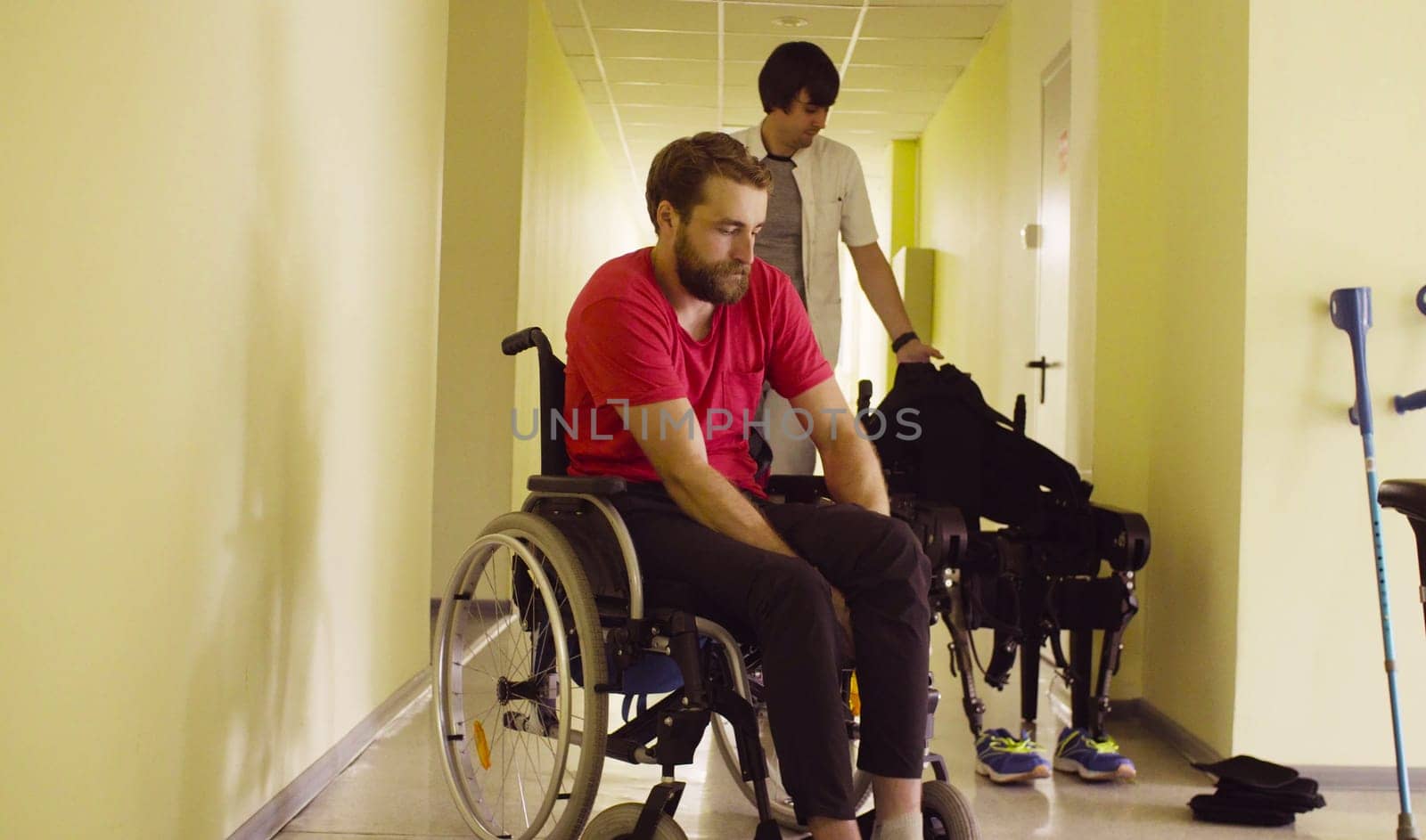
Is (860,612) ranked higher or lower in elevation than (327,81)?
lower

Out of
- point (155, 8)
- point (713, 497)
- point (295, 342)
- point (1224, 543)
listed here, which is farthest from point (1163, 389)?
point (155, 8)

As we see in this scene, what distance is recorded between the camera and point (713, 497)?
194 centimetres

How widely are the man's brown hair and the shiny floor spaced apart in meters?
1.13

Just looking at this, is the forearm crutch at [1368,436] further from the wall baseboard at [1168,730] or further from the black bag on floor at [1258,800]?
the wall baseboard at [1168,730]

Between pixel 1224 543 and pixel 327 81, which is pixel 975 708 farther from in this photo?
pixel 327 81

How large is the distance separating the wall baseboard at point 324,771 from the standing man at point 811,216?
1.09 m

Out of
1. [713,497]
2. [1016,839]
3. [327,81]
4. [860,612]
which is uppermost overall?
[327,81]

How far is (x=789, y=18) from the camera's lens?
224 inches

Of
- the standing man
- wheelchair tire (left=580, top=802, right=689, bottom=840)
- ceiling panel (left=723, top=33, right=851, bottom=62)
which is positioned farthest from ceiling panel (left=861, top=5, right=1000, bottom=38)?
wheelchair tire (left=580, top=802, right=689, bottom=840)

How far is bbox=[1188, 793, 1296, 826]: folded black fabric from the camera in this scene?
2.52 meters

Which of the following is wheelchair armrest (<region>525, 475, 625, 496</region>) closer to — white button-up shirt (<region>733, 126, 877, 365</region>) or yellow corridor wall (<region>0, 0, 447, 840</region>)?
yellow corridor wall (<region>0, 0, 447, 840</region>)

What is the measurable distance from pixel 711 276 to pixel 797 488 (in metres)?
0.45

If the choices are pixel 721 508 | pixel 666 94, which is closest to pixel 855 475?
pixel 721 508

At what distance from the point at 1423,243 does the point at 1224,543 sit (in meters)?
0.76
